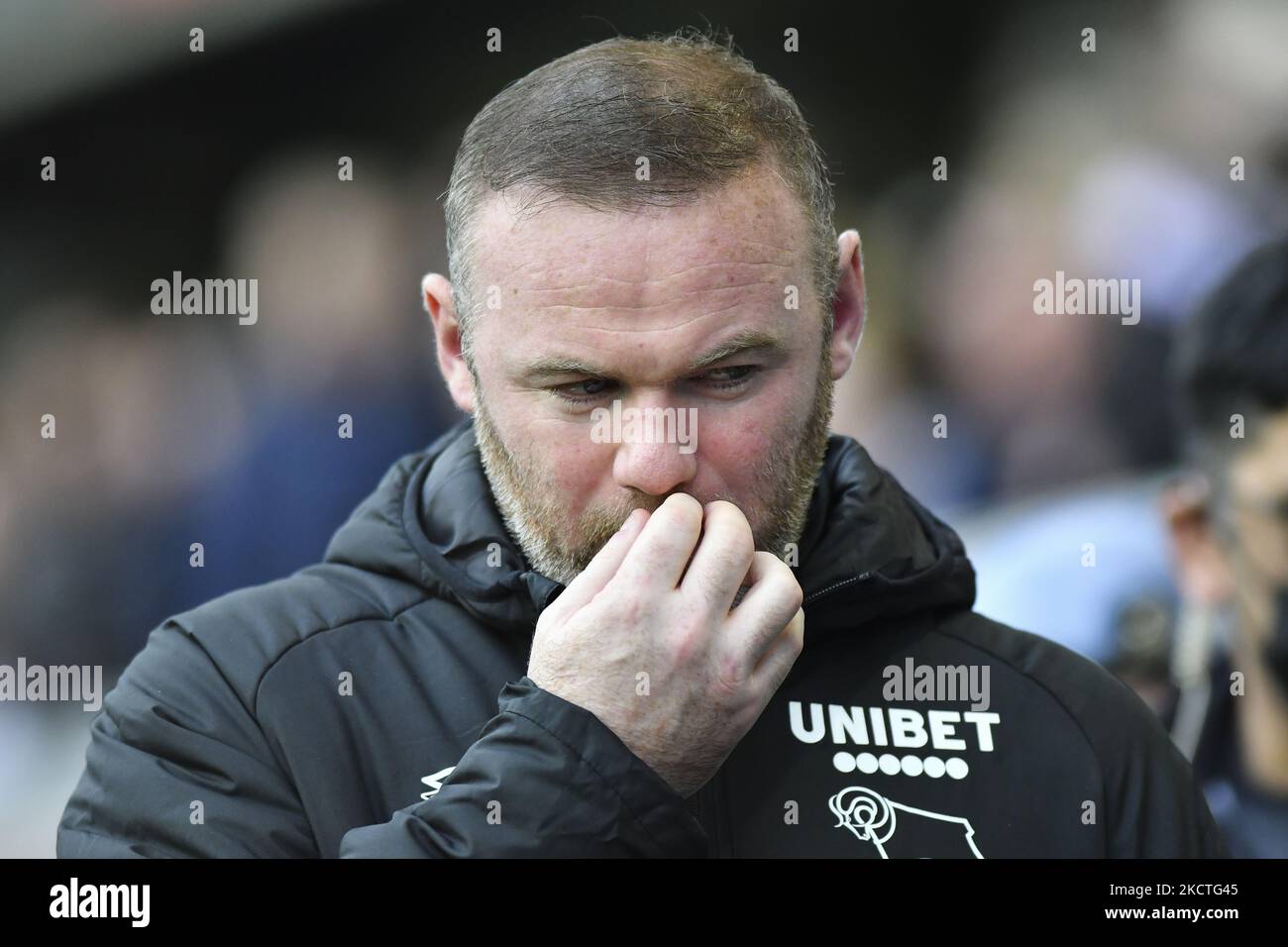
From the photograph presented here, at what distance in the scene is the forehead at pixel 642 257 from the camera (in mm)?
2012

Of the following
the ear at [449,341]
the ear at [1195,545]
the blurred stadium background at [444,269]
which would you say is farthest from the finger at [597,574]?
the ear at [1195,545]

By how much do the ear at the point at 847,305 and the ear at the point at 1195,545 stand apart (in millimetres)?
1822

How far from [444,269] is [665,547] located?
7.72 feet

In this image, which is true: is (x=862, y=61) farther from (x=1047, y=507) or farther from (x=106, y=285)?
(x=106, y=285)

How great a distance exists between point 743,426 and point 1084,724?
0.75 m

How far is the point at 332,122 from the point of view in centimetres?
426

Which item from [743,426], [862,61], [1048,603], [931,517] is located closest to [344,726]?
[743,426]

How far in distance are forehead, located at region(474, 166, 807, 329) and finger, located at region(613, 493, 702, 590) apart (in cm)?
30
